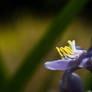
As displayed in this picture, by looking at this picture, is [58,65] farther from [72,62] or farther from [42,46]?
[42,46]

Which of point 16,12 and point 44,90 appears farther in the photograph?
point 16,12

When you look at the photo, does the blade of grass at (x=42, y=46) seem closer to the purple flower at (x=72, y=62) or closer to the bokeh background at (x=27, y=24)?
the purple flower at (x=72, y=62)

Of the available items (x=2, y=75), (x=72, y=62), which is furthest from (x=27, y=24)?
(x=72, y=62)

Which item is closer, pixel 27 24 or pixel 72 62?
pixel 72 62

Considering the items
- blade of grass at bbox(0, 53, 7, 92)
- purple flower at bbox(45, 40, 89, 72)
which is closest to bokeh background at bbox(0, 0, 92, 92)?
blade of grass at bbox(0, 53, 7, 92)

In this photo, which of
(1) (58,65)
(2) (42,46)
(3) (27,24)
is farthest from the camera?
(3) (27,24)

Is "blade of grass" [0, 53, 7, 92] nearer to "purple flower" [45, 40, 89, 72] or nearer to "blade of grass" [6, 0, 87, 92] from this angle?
"blade of grass" [6, 0, 87, 92]

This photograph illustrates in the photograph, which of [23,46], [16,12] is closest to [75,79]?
[23,46]

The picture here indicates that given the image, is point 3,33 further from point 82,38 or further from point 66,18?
point 66,18
